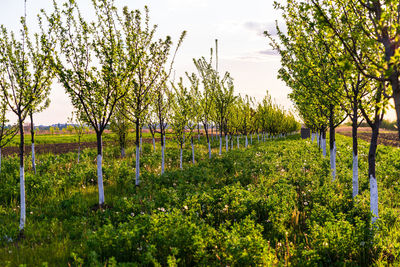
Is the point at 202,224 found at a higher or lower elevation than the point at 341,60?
lower

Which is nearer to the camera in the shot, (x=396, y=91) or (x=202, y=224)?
(x=396, y=91)

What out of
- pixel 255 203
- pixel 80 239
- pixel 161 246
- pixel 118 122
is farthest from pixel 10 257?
pixel 118 122

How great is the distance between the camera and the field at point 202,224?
4.74m

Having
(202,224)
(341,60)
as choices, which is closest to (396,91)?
(341,60)

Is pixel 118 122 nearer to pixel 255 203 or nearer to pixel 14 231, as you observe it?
pixel 14 231

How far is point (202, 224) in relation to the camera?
5.52 meters

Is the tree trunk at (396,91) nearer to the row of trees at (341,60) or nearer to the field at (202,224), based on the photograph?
the row of trees at (341,60)

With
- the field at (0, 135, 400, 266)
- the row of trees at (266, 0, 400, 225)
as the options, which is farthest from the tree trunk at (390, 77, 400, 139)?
the field at (0, 135, 400, 266)

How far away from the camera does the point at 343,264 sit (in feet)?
15.1

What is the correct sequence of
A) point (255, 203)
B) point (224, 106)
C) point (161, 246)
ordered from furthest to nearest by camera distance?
point (224, 106) < point (255, 203) < point (161, 246)

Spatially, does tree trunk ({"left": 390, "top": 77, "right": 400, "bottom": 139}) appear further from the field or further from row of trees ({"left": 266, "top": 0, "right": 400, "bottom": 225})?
the field

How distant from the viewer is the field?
4.74 metres

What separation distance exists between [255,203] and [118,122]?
56.1ft

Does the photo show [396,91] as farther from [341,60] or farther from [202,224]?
[202,224]
